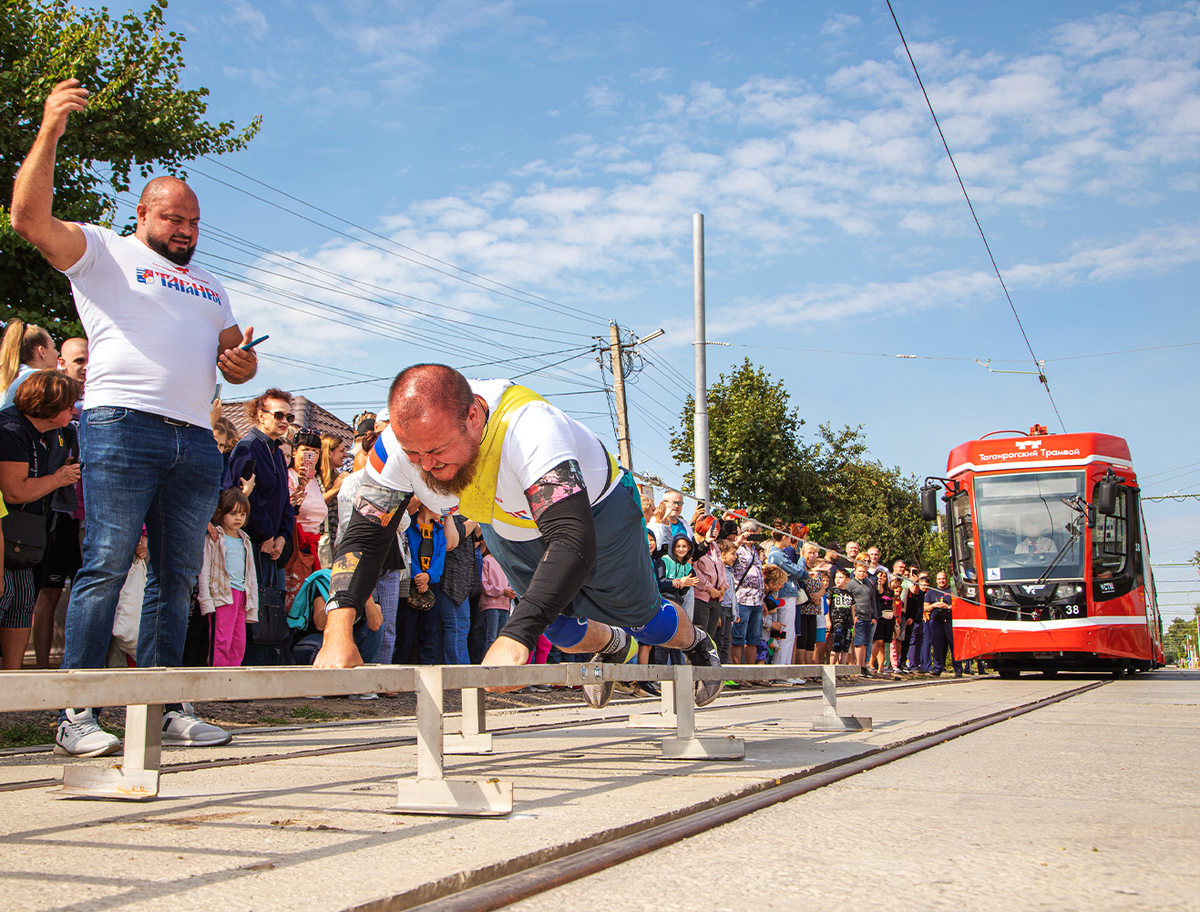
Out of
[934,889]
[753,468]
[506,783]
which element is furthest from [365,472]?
[753,468]

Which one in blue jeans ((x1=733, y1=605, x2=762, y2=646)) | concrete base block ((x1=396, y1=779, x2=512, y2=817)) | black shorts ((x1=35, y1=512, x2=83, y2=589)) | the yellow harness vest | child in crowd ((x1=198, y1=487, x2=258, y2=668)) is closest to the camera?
concrete base block ((x1=396, y1=779, x2=512, y2=817))

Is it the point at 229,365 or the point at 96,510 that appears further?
the point at 229,365

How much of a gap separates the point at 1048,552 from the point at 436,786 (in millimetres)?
14315

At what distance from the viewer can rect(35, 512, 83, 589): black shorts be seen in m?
5.88

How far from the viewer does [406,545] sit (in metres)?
7.98

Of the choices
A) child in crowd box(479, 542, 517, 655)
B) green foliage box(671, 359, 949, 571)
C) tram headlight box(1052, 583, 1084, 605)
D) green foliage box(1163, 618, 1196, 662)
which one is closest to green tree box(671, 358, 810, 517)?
green foliage box(671, 359, 949, 571)

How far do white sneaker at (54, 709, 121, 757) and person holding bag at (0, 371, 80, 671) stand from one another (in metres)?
1.48

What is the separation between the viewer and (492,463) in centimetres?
367

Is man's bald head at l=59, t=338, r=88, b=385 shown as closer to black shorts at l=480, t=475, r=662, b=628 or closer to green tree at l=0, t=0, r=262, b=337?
black shorts at l=480, t=475, r=662, b=628

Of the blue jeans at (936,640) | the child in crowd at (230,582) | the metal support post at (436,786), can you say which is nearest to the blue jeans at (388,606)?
the child in crowd at (230,582)

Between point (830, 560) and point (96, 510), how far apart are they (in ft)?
46.3

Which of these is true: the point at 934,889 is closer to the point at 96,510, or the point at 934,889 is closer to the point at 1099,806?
the point at 1099,806

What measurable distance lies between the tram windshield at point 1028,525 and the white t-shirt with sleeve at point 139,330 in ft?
44.4

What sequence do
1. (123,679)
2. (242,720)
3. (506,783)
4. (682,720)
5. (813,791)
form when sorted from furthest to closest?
(242,720), (682,720), (813,791), (506,783), (123,679)
